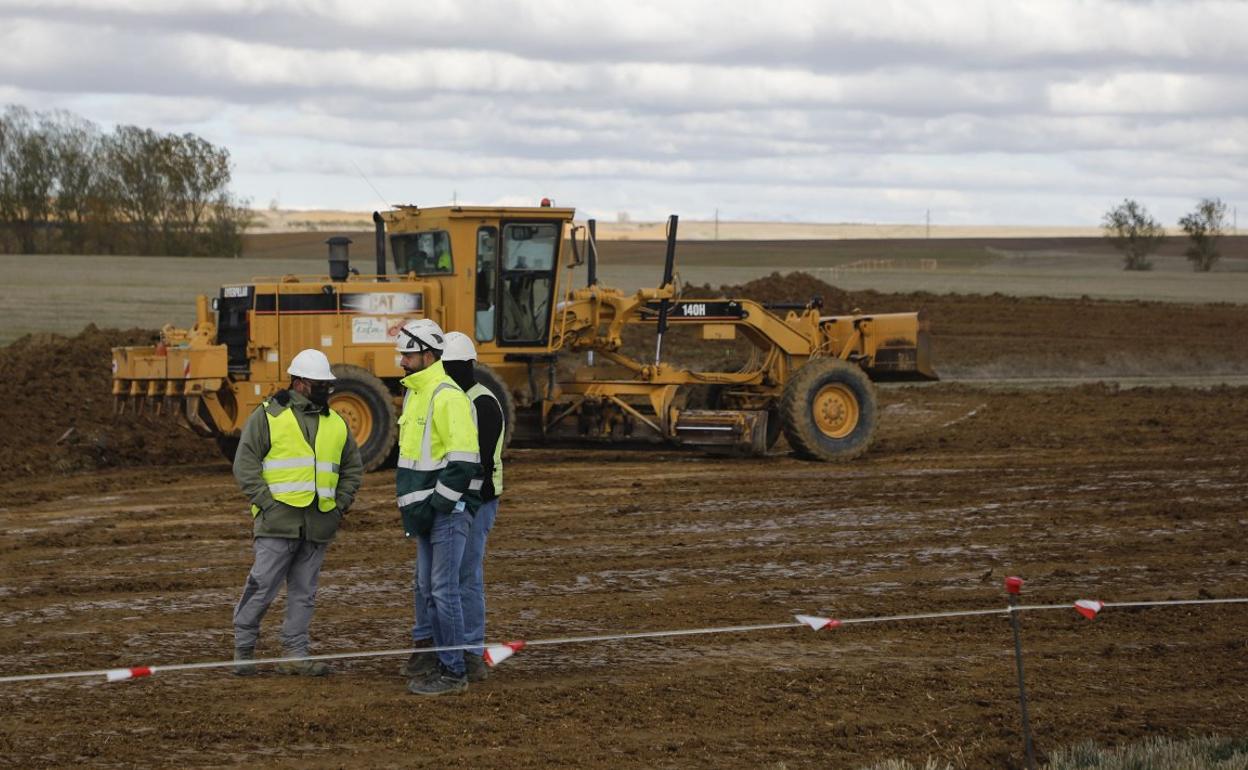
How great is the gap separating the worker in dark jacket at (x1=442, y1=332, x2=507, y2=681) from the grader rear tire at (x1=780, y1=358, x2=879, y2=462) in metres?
10.1

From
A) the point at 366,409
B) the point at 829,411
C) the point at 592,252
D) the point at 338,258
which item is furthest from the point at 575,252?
the point at 829,411

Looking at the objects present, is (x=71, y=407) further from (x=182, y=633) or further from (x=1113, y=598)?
(x=1113, y=598)

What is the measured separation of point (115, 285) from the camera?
41.2 metres

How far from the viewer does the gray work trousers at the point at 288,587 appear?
905 centimetres

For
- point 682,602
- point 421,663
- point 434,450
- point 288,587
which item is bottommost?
point 682,602

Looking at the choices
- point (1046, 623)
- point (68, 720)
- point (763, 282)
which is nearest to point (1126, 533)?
point (1046, 623)

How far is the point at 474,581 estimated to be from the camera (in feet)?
29.1

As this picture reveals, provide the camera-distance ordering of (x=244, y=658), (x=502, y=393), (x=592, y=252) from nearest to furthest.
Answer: (x=244, y=658), (x=502, y=393), (x=592, y=252)

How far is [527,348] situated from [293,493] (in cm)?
973

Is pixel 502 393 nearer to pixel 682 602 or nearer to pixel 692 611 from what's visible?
pixel 682 602

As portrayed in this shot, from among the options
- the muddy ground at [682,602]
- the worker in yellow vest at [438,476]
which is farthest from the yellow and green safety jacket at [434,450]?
the muddy ground at [682,602]

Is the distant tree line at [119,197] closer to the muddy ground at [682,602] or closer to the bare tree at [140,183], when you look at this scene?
the bare tree at [140,183]

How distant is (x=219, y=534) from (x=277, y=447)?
5.38m

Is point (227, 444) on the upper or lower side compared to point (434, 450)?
lower
